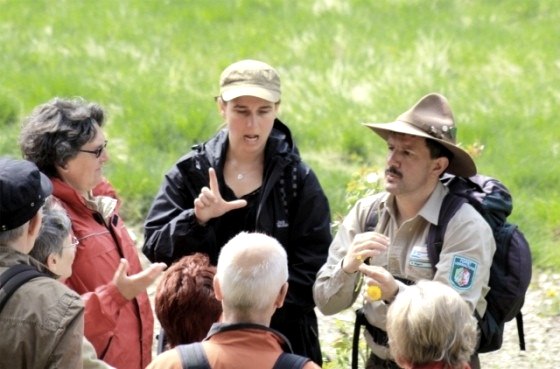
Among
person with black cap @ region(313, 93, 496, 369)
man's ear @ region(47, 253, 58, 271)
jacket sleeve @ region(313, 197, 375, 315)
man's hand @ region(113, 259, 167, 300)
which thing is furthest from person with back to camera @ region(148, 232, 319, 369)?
jacket sleeve @ region(313, 197, 375, 315)

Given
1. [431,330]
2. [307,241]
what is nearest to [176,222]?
[307,241]

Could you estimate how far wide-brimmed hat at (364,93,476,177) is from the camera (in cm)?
486

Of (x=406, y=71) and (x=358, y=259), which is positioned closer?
(x=358, y=259)

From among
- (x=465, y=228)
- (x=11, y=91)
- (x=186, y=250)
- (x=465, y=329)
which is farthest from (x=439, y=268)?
(x=11, y=91)

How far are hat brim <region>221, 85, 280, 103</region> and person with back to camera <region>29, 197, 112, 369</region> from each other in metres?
1.21

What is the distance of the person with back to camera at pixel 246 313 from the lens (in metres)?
3.70

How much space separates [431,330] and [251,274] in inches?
25.1

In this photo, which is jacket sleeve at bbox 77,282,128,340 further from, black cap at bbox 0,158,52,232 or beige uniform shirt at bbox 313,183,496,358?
beige uniform shirt at bbox 313,183,496,358

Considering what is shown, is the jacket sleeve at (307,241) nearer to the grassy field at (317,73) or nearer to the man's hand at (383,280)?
the man's hand at (383,280)

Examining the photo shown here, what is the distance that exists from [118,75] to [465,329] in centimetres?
738

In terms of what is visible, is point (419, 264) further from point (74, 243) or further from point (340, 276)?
point (74, 243)

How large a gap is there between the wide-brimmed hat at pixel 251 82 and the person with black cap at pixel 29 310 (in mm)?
1511

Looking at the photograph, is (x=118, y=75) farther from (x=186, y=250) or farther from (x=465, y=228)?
(x=465, y=228)

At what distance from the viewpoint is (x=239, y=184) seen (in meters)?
5.22
